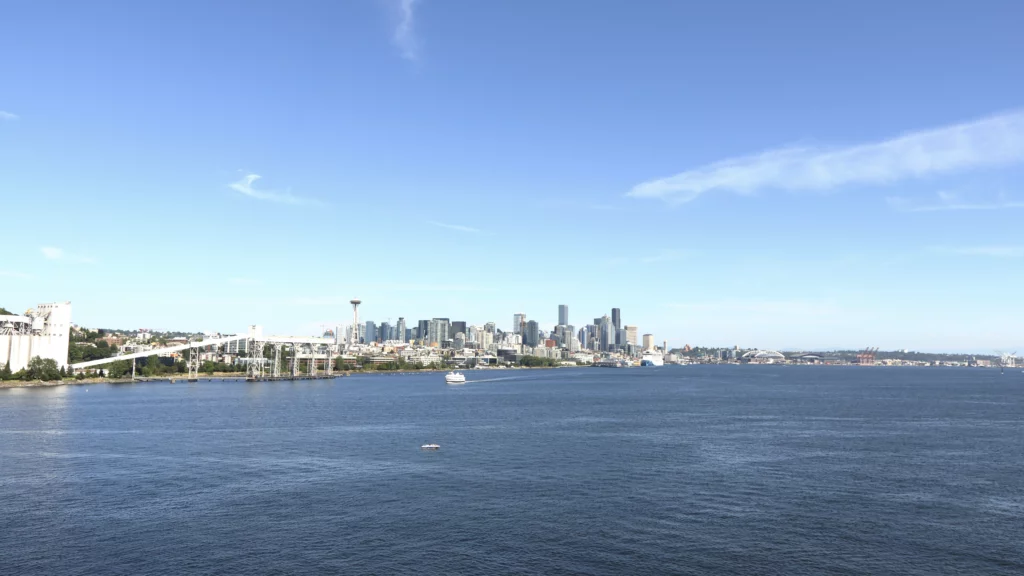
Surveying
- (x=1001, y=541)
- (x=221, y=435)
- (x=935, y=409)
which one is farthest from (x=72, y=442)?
(x=935, y=409)

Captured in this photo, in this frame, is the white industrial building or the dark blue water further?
the white industrial building

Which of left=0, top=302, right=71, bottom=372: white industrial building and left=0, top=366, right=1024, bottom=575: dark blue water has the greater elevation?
left=0, top=302, right=71, bottom=372: white industrial building

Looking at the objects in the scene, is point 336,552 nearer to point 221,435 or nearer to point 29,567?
point 29,567

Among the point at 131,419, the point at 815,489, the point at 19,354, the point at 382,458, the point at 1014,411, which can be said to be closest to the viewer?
the point at 815,489

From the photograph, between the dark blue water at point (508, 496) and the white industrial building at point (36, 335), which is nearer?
the dark blue water at point (508, 496)

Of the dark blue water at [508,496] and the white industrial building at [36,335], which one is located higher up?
the white industrial building at [36,335]
